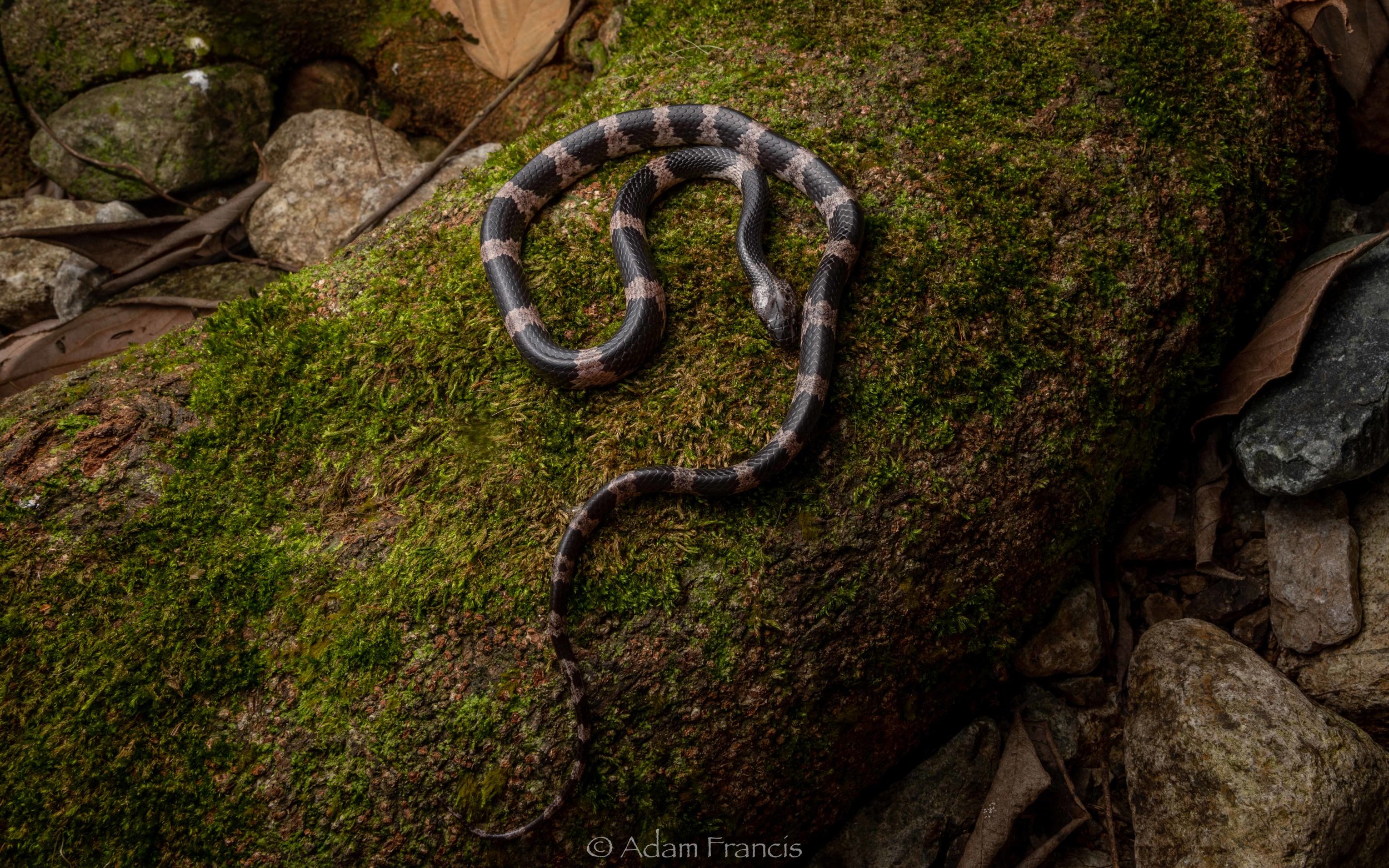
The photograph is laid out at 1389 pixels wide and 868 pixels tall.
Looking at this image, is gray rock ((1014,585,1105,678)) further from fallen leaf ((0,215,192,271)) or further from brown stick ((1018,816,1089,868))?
fallen leaf ((0,215,192,271))

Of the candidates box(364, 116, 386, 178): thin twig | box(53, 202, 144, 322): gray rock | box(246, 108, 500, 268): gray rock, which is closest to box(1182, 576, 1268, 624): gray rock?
box(246, 108, 500, 268): gray rock

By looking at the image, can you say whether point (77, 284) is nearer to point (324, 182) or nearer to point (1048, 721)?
point (324, 182)

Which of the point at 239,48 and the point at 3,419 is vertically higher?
the point at 239,48

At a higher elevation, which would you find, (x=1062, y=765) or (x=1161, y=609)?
(x=1161, y=609)

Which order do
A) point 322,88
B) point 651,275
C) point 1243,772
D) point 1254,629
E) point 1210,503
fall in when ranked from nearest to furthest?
point 1243,772 < point 651,275 < point 1254,629 < point 1210,503 < point 322,88

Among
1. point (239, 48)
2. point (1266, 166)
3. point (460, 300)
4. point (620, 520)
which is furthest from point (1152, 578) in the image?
point (239, 48)

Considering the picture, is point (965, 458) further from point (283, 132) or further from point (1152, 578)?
point (283, 132)

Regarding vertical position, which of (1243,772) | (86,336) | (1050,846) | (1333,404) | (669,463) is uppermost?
(1333,404)

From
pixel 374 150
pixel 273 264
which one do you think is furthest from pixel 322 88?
pixel 273 264
